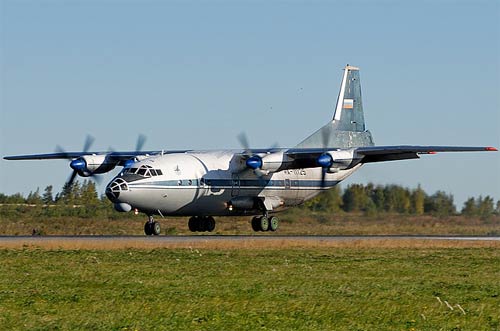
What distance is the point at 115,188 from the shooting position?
46.2 metres

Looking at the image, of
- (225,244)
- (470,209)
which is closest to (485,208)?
(470,209)

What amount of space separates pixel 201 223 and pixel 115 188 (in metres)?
9.14

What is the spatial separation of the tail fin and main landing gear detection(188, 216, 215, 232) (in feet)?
25.0

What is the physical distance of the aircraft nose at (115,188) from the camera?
46188 millimetres

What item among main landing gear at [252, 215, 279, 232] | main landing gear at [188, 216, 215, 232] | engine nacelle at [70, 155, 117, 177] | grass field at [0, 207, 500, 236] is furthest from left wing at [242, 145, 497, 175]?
engine nacelle at [70, 155, 117, 177]

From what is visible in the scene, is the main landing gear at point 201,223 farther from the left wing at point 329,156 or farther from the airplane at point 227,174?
the left wing at point 329,156

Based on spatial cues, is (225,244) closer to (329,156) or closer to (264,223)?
(329,156)

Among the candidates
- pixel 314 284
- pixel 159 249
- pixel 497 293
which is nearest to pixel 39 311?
pixel 314 284

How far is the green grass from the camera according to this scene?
17.6m

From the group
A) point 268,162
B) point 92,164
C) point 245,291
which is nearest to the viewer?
point 245,291

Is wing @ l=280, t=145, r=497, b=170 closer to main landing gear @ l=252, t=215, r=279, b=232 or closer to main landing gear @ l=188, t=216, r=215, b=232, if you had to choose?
main landing gear @ l=252, t=215, r=279, b=232

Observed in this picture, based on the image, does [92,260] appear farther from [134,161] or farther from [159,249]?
[134,161]

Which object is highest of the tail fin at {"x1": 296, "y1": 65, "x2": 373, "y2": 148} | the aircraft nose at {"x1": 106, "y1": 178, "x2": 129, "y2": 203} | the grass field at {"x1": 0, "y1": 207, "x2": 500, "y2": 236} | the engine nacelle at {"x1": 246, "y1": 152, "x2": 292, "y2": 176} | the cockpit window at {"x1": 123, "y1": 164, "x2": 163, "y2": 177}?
the tail fin at {"x1": 296, "y1": 65, "x2": 373, "y2": 148}

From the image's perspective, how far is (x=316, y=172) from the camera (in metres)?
55.9
